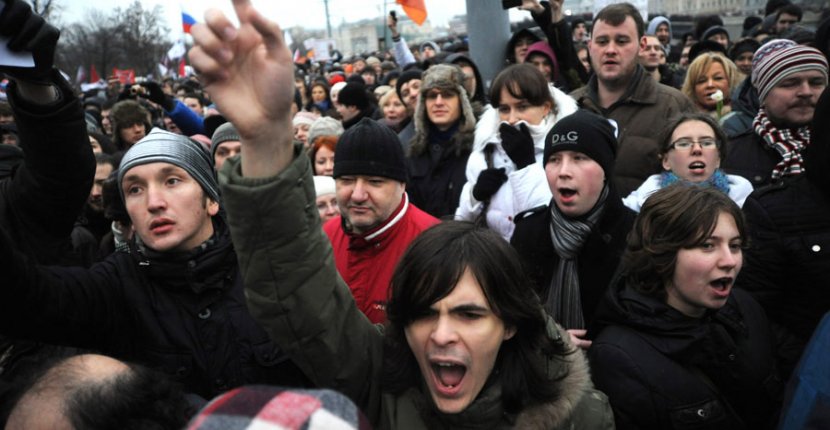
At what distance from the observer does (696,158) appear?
138 inches

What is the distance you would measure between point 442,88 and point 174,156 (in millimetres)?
2650

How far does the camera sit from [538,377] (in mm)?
1835

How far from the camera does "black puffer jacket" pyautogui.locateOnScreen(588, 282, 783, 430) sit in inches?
84.6

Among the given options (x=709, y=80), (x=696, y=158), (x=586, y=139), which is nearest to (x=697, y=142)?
(x=696, y=158)

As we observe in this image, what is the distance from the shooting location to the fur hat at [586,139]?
9.78 ft

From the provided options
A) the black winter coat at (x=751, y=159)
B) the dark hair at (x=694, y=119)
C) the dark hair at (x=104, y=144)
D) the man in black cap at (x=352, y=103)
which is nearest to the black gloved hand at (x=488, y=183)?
the dark hair at (x=694, y=119)

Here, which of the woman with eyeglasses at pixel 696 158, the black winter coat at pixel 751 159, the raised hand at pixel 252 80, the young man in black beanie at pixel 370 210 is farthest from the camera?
the black winter coat at pixel 751 159

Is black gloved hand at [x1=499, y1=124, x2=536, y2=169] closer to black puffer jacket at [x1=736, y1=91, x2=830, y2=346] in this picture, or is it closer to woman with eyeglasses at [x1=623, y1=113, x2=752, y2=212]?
woman with eyeglasses at [x1=623, y1=113, x2=752, y2=212]

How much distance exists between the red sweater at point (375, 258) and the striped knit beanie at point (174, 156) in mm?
775

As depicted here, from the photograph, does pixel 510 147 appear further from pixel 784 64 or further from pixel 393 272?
pixel 393 272

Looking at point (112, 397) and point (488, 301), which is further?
point (488, 301)

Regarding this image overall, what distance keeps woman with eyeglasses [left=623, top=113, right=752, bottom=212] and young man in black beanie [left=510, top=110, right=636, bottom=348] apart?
587 mm

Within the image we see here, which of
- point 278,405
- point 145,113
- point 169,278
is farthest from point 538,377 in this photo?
point 145,113

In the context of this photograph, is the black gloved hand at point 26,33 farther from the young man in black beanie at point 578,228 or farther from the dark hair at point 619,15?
the dark hair at point 619,15
